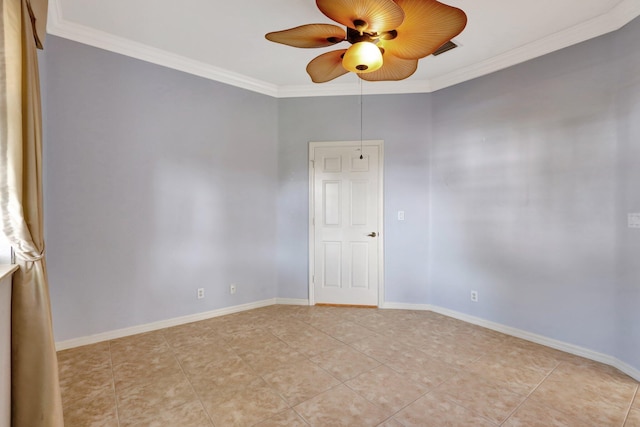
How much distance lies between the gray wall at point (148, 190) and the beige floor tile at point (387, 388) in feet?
6.30

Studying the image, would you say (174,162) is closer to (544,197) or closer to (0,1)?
(0,1)

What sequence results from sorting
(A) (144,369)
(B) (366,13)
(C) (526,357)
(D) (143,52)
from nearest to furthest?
(B) (366,13) < (A) (144,369) < (C) (526,357) < (D) (143,52)

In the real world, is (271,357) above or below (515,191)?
below

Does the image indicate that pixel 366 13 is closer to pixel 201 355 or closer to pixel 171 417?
pixel 171 417

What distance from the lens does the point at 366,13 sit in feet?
4.56

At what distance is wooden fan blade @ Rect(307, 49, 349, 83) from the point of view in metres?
1.94

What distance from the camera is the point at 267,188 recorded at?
3805 mm

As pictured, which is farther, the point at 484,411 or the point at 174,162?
the point at 174,162

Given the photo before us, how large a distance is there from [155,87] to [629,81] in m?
4.14

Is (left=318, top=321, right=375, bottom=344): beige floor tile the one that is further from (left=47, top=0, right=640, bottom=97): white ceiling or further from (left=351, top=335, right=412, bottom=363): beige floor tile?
(left=47, top=0, right=640, bottom=97): white ceiling

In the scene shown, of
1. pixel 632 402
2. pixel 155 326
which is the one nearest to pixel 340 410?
pixel 632 402

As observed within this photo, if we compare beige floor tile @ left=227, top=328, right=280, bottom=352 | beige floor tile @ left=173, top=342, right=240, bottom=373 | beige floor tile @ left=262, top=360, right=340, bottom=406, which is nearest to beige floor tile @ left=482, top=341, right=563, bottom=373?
beige floor tile @ left=262, top=360, right=340, bottom=406

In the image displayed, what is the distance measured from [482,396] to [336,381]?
3.24 ft

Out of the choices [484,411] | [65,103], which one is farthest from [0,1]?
[484,411]
